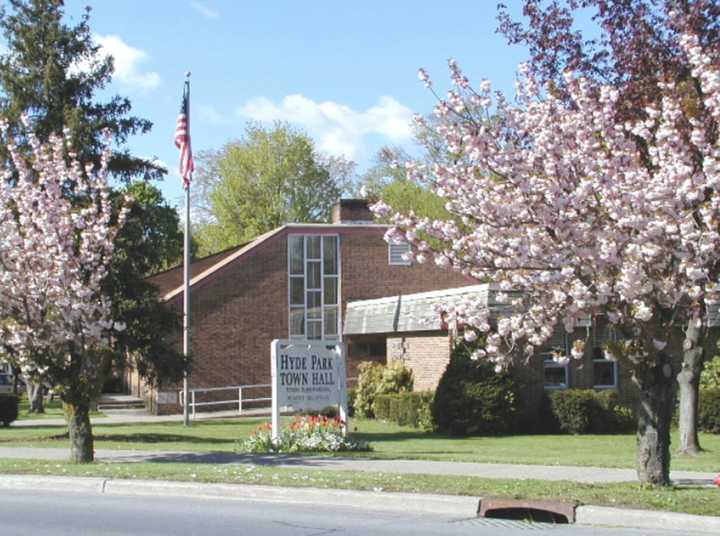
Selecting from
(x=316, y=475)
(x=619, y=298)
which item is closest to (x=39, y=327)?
(x=316, y=475)

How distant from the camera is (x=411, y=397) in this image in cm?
3000

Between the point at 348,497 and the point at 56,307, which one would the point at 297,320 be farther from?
the point at 348,497

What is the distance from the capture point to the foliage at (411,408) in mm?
29188

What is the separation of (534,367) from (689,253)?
57.4 feet

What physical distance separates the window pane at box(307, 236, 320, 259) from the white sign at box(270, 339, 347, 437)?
19577mm

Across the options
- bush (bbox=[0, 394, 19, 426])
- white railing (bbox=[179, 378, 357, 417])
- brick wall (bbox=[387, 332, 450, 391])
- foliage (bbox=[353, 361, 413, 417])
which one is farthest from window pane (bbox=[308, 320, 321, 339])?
bush (bbox=[0, 394, 19, 426])

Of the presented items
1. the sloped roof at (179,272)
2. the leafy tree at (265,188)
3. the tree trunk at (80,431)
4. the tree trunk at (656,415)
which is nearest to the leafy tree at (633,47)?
the tree trunk at (656,415)

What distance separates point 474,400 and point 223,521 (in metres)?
15.4

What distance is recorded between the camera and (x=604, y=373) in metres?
31.0

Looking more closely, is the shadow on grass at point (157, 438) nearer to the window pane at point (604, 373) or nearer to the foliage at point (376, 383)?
the foliage at point (376, 383)

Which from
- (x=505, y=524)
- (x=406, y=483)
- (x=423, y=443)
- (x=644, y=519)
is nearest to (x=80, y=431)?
(x=406, y=483)

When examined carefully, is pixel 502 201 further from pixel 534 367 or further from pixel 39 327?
pixel 534 367

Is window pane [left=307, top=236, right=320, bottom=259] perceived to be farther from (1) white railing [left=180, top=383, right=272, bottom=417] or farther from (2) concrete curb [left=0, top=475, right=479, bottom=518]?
(2) concrete curb [left=0, top=475, right=479, bottom=518]

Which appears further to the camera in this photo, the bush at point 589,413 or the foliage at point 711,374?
the foliage at point 711,374
